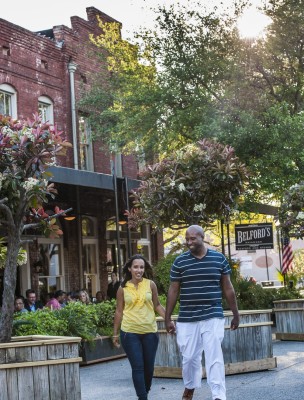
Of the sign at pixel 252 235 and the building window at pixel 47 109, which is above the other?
the building window at pixel 47 109

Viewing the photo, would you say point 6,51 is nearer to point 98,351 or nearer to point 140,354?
point 98,351

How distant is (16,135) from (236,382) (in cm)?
449

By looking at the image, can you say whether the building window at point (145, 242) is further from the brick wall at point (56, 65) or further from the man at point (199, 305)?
the man at point (199, 305)

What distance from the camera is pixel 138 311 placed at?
9320mm

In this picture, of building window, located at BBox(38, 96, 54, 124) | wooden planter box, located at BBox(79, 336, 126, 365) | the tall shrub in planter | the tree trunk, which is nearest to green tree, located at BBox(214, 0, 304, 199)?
building window, located at BBox(38, 96, 54, 124)

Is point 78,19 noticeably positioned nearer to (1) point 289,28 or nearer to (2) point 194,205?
(1) point 289,28

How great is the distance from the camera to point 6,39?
2419 cm

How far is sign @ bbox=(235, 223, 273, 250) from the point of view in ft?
78.5

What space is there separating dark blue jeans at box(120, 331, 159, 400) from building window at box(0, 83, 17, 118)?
1558cm

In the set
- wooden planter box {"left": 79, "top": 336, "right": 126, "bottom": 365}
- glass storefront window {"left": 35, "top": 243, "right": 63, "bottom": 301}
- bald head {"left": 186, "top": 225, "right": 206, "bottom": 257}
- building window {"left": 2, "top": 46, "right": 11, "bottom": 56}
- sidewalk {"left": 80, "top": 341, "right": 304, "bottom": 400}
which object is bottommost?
sidewalk {"left": 80, "top": 341, "right": 304, "bottom": 400}

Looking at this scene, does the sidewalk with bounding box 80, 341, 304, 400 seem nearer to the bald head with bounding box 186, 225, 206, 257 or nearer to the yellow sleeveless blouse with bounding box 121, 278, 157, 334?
the yellow sleeveless blouse with bounding box 121, 278, 157, 334

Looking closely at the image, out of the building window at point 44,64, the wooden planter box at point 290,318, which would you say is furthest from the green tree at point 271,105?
the wooden planter box at point 290,318

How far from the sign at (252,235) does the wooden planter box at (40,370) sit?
15.2 m

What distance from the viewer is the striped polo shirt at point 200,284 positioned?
887cm
